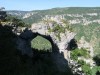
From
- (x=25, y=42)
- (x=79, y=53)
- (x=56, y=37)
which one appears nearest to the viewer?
(x=25, y=42)

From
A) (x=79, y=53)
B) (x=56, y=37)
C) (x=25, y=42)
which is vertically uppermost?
(x=25, y=42)

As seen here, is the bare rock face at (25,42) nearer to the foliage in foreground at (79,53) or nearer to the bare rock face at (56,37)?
the bare rock face at (56,37)

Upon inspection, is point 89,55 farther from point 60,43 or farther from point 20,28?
point 20,28

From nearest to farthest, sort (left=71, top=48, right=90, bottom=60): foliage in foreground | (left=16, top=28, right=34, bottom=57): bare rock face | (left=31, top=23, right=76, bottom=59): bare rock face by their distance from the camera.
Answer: (left=16, top=28, right=34, bottom=57): bare rock face
(left=71, top=48, right=90, bottom=60): foliage in foreground
(left=31, top=23, right=76, bottom=59): bare rock face

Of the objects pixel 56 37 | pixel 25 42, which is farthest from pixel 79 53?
pixel 25 42

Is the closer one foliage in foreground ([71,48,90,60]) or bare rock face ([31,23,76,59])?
foliage in foreground ([71,48,90,60])

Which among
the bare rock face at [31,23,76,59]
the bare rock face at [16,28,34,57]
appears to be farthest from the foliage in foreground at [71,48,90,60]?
the bare rock face at [16,28,34,57]

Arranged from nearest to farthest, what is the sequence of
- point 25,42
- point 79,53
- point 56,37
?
point 25,42 → point 79,53 → point 56,37

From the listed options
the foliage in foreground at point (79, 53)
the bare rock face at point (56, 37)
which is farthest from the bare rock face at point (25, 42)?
the foliage in foreground at point (79, 53)

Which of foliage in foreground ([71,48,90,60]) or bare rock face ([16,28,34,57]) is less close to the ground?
bare rock face ([16,28,34,57])

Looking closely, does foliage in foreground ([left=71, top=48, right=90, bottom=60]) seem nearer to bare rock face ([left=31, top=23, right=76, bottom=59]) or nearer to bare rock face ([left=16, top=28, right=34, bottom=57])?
bare rock face ([left=31, top=23, right=76, bottom=59])

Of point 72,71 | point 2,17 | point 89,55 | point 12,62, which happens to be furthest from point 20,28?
point 12,62

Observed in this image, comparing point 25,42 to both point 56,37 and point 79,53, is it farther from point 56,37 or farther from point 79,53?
point 79,53
